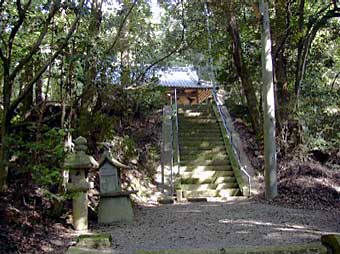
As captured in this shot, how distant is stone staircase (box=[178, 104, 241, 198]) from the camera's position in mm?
9055

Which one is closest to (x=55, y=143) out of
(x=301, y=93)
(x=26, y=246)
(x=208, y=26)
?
(x=26, y=246)

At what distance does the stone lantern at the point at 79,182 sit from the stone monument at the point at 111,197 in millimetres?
391

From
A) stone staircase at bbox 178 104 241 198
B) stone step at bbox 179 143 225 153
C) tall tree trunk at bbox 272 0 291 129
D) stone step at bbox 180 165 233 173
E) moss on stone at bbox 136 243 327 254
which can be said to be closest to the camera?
moss on stone at bbox 136 243 327 254

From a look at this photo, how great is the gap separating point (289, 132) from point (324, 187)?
219cm

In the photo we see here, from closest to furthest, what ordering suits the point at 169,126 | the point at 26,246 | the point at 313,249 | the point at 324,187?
the point at 313,249 → the point at 26,246 → the point at 324,187 → the point at 169,126

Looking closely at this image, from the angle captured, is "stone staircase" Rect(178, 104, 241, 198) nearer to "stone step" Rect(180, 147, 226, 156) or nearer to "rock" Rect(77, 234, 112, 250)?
"stone step" Rect(180, 147, 226, 156)

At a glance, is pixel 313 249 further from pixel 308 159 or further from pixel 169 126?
pixel 169 126

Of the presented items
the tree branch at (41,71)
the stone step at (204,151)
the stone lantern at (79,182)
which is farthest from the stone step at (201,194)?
the tree branch at (41,71)

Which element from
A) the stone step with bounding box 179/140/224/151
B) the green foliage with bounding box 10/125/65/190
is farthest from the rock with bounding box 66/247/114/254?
the stone step with bounding box 179/140/224/151

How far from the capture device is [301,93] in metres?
10.9

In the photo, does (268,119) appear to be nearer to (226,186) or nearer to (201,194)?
(226,186)

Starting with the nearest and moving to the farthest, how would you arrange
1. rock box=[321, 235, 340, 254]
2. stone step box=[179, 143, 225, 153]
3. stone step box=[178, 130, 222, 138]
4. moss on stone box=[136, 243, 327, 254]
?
rock box=[321, 235, 340, 254], moss on stone box=[136, 243, 327, 254], stone step box=[179, 143, 225, 153], stone step box=[178, 130, 222, 138]

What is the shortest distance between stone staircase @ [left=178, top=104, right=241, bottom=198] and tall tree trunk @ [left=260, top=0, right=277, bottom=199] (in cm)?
106

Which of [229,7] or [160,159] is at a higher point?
[229,7]
